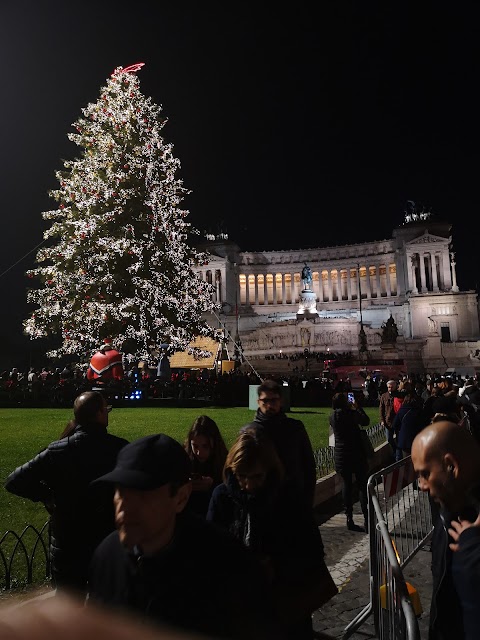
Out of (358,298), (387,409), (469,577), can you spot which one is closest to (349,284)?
(358,298)

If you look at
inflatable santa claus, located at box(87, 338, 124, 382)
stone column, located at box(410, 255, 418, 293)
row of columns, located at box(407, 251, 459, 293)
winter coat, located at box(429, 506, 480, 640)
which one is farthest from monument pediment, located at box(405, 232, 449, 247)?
winter coat, located at box(429, 506, 480, 640)

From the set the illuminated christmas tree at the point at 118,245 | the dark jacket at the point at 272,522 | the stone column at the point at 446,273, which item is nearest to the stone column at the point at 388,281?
the stone column at the point at 446,273

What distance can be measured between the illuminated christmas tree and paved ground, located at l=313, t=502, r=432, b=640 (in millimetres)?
17155

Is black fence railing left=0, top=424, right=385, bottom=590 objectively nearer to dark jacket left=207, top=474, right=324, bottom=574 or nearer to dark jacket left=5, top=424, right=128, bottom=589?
dark jacket left=5, top=424, right=128, bottom=589

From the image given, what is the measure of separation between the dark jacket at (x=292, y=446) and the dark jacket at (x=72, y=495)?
5.67 feet

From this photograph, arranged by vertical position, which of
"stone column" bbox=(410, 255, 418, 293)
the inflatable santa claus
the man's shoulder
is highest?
"stone column" bbox=(410, 255, 418, 293)

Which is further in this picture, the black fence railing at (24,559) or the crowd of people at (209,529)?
the black fence railing at (24,559)

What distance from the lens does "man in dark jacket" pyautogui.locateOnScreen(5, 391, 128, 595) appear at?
3.71 meters

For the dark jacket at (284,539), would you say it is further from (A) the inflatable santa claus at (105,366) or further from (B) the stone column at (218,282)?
Answer: (B) the stone column at (218,282)

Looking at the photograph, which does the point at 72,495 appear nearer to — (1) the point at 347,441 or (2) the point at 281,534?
(2) the point at 281,534

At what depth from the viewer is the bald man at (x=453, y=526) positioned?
2.29 m

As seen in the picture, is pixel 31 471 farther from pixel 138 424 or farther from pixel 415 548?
pixel 138 424

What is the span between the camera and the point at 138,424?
618 inches

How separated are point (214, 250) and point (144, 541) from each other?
294 feet
